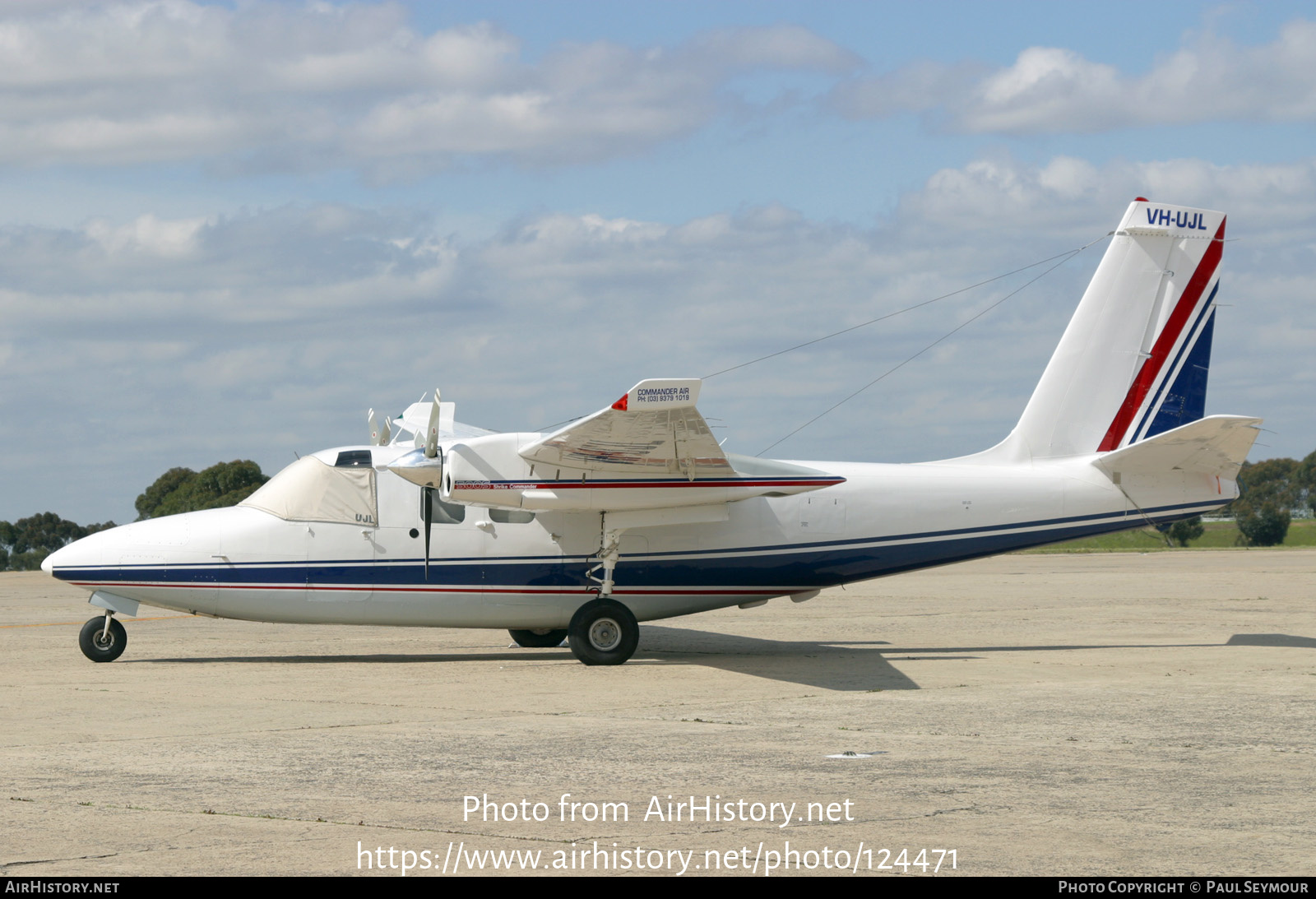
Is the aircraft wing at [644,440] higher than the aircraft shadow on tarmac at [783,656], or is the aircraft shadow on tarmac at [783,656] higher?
the aircraft wing at [644,440]

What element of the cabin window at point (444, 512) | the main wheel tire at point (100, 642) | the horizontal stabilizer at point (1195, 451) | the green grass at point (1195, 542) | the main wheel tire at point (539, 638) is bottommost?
the green grass at point (1195, 542)

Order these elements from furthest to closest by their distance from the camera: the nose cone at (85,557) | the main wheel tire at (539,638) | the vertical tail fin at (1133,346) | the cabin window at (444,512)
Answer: the main wheel tire at (539,638), the vertical tail fin at (1133,346), the cabin window at (444,512), the nose cone at (85,557)

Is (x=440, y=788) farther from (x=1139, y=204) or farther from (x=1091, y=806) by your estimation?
(x=1139, y=204)

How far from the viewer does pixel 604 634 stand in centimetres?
1683

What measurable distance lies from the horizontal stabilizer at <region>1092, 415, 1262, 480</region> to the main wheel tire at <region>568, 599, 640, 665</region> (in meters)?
6.97

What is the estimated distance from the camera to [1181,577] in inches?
1444

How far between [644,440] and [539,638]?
5257 mm

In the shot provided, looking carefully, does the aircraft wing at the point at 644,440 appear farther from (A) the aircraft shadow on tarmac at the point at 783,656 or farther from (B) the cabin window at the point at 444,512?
(A) the aircraft shadow on tarmac at the point at 783,656

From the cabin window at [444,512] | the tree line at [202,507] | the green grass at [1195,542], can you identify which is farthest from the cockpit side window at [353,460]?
the green grass at [1195,542]

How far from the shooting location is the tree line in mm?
56688

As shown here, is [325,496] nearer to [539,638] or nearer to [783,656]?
[539,638]

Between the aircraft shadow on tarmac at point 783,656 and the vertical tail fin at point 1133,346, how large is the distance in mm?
3036

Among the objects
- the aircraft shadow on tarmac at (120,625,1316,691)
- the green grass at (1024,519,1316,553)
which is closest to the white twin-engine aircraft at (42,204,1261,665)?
the aircraft shadow on tarmac at (120,625,1316,691)

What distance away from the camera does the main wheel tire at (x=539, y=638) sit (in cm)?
1930
